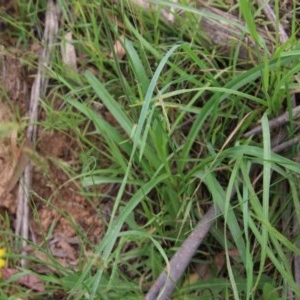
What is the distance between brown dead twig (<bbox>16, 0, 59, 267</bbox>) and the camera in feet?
5.65

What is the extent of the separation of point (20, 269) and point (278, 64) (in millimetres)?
879

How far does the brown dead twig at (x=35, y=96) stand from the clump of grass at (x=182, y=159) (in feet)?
0.23

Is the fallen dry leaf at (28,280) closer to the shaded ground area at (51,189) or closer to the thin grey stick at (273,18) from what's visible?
the shaded ground area at (51,189)

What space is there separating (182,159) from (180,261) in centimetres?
26

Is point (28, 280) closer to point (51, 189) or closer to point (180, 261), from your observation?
point (51, 189)

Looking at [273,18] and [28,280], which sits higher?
[273,18]

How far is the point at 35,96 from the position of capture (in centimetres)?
182

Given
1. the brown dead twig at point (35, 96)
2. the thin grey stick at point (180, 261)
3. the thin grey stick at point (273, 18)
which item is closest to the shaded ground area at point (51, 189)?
the brown dead twig at point (35, 96)

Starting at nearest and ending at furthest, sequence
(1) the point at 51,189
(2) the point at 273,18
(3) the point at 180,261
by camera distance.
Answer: (3) the point at 180,261
(2) the point at 273,18
(1) the point at 51,189

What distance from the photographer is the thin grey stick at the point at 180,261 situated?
144 centimetres

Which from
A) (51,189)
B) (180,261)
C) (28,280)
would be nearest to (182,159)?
(180,261)

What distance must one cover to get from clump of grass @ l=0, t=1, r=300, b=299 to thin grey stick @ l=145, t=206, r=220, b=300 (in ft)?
0.09

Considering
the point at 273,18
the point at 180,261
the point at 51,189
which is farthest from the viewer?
the point at 51,189

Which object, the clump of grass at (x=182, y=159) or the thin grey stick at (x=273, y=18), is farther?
the thin grey stick at (x=273, y=18)
